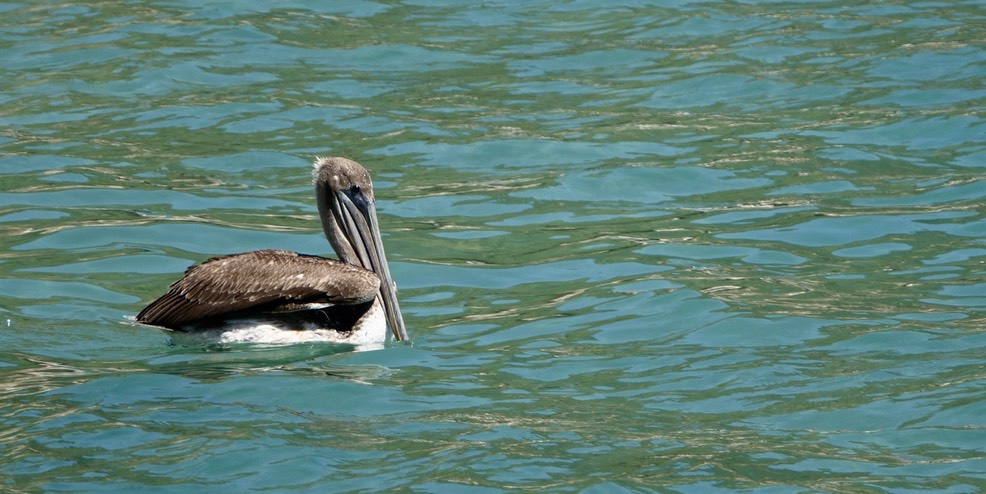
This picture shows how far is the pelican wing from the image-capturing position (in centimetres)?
781

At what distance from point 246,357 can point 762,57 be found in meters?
6.97

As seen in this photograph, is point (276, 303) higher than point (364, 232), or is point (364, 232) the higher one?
point (364, 232)

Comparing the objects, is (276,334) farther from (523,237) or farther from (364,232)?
(523,237)

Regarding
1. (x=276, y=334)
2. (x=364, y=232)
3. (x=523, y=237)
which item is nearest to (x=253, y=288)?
(x=276, y=334)

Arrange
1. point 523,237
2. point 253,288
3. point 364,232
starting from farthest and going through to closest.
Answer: point 523,237 → point 364,232 → point 253,288

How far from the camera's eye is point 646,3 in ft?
50.2

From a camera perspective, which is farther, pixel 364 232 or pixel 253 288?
pixel 364 232

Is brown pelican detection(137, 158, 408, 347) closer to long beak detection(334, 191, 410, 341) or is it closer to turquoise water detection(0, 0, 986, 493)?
turquoise water detection(0, 0, 986, 493)

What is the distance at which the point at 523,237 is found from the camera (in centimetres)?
955

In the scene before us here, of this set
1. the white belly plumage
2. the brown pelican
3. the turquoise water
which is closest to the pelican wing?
the brown pelican

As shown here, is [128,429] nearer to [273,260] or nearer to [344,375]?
Result: [344,375]

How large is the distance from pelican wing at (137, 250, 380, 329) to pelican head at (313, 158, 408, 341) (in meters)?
0.45

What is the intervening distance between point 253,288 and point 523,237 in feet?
7.40

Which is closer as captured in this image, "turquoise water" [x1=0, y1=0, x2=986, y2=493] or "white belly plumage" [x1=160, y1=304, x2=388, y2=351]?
"turquoise water" [x1=0, y1=0, x2=986, y2=493]
